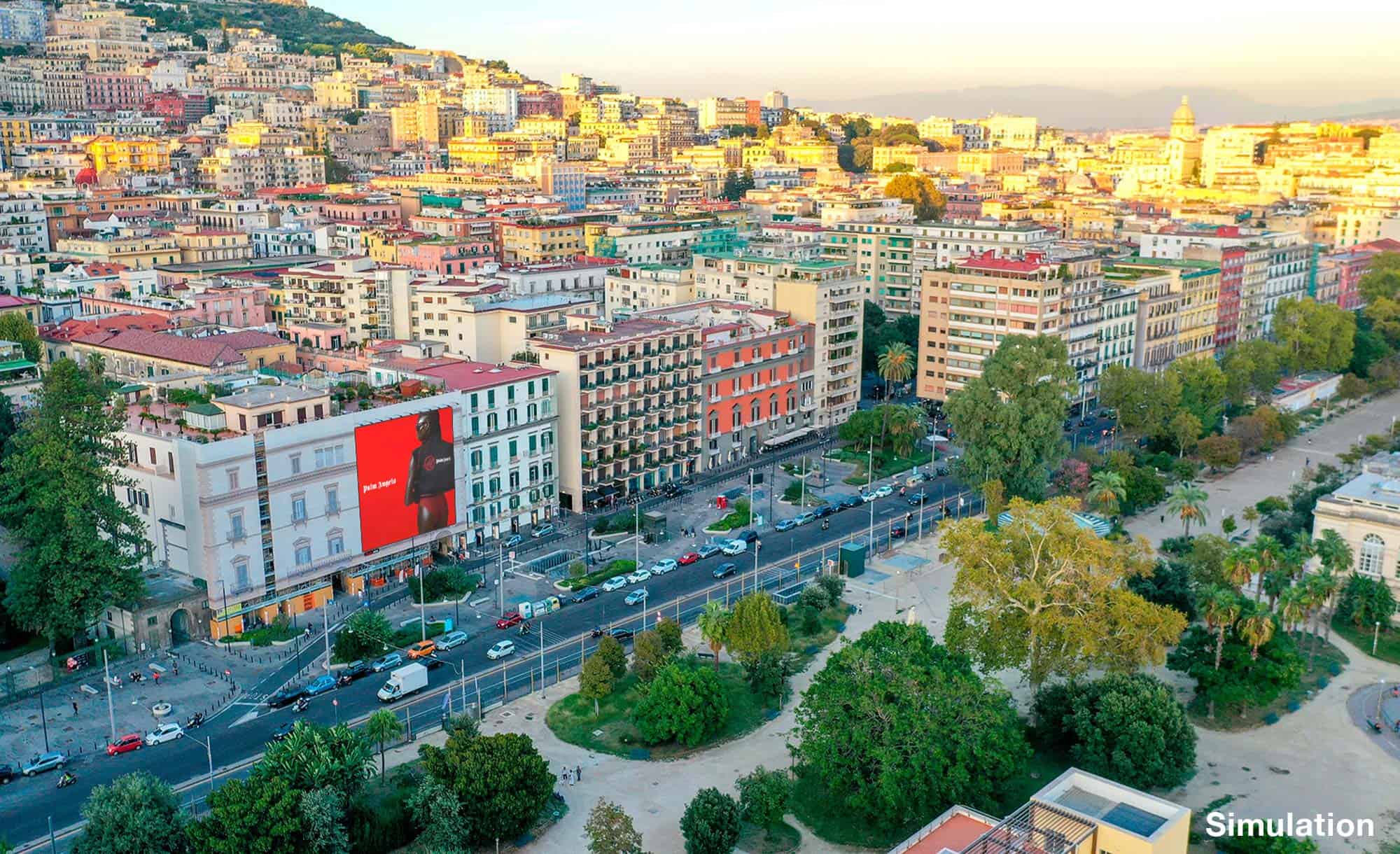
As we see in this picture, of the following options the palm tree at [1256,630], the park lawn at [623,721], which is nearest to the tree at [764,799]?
the park lawn at [623,721]

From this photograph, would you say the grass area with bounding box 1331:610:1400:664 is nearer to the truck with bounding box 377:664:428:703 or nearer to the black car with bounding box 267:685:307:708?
the truck with bounding box 377:664:428:703

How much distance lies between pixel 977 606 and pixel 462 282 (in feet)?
177

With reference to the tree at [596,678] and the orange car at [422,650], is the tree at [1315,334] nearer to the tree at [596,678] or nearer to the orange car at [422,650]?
the tree at [596,678]

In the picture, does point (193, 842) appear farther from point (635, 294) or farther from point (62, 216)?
point (62, 216)

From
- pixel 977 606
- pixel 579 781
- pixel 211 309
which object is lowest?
pixel 579 781

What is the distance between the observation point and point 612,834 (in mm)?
37688

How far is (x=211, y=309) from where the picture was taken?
305ft

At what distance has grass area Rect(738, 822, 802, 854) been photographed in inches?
1598

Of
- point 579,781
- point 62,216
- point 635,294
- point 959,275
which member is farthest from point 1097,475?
point 62,216

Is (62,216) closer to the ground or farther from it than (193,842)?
farther from it

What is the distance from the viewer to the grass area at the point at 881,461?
82938 mm

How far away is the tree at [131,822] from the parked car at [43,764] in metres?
8.85

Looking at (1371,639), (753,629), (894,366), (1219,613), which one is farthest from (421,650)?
(894,366)

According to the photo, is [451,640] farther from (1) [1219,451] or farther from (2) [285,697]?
(1) [1219,451]
